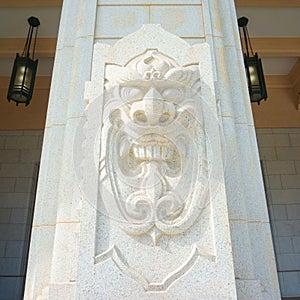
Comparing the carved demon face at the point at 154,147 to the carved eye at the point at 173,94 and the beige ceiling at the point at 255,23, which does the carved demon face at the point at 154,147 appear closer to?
the carved eye at the point at 173,94

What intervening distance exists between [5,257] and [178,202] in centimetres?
331

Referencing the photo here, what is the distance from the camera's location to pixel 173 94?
1335 mm

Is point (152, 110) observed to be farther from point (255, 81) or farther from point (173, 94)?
point (255, 81)

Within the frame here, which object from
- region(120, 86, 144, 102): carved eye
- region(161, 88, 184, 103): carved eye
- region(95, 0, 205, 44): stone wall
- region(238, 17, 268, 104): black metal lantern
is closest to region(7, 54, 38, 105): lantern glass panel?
region(95, 0, 205, 44): stone wall

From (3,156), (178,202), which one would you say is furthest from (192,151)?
(3,156)

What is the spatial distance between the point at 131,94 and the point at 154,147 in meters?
0.25

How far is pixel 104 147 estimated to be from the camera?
1.27 metres

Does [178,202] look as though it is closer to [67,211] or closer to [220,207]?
[220,207]

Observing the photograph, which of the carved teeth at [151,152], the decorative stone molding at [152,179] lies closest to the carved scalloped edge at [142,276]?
the decorative stone molding at [152,179]

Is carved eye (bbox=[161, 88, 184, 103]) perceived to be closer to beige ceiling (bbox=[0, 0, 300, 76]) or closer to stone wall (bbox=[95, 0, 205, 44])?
stone wall (bbox=[95, 0, 205, 44])

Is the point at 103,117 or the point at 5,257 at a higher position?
the point at 103,117

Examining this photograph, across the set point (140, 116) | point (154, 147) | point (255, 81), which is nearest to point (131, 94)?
point (140, 116)

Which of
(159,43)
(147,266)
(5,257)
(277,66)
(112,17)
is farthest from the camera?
(277,66)

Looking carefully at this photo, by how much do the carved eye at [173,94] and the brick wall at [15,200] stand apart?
3202 millimetres
